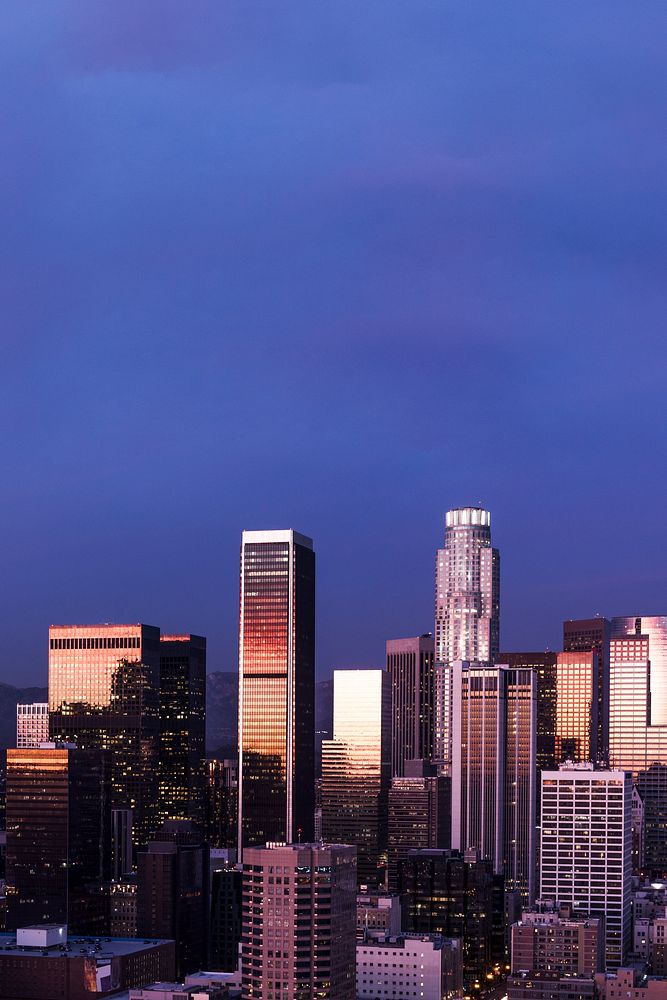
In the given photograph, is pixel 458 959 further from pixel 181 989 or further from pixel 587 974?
pixel 181 989

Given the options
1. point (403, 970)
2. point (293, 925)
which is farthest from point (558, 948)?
point (293, 925)

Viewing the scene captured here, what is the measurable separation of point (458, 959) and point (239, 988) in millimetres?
42660

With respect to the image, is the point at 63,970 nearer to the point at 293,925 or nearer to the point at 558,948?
the point at 293,925

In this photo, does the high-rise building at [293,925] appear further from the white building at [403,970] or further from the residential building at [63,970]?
the residential building at [63,970]

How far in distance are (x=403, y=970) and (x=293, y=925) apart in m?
41.8

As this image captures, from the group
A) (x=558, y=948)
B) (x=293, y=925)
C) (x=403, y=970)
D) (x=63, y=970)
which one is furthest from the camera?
(x=558, y=948)

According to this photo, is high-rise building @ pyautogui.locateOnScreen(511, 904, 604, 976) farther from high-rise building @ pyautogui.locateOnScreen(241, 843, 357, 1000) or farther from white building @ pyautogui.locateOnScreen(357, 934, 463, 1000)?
high-rise building @ pyautogui.locateOnScreen(241, 843, 357, 1000)

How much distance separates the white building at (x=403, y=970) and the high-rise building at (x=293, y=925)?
33.0 meters

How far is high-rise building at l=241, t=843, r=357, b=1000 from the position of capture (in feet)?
496

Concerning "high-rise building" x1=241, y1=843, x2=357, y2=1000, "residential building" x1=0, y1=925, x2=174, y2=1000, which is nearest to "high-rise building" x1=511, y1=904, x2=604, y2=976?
"residential building" x1=0, y1=925, x2=174, y2=1000

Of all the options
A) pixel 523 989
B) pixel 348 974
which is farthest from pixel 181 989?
pixel 523 989

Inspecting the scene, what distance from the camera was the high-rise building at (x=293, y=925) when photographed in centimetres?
15125

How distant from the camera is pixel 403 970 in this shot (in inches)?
7456

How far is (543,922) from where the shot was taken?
7825 inches
